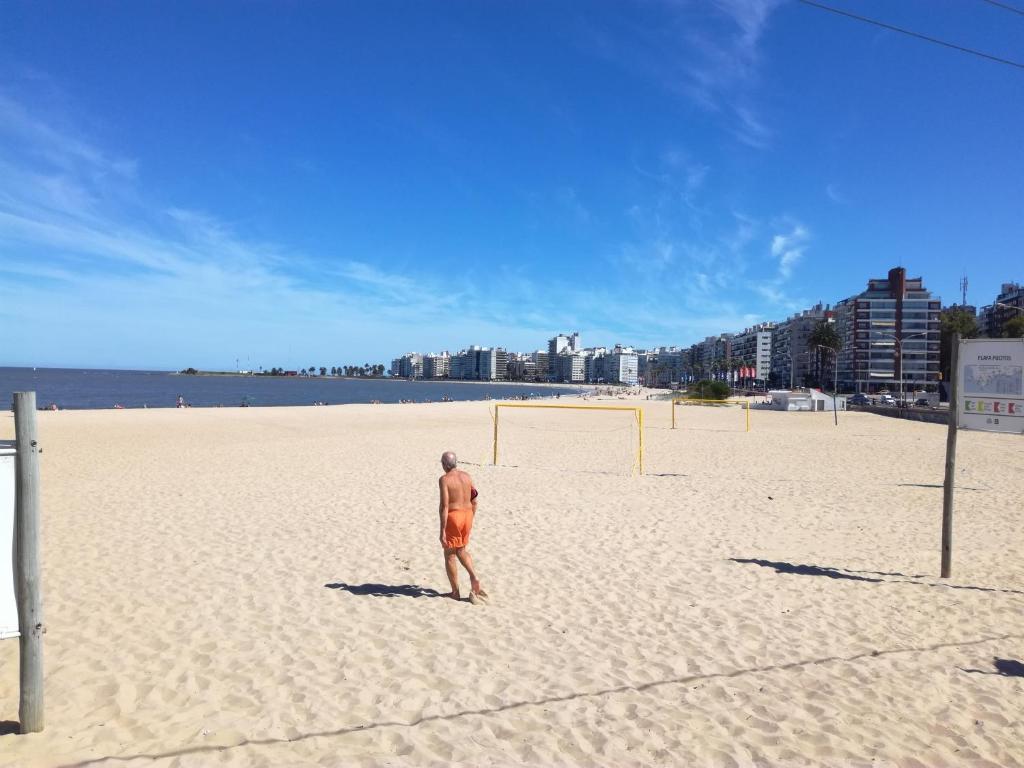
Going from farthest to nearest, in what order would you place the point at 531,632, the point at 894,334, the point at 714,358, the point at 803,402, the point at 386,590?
the point at 714,358, the point at 894,334, the point at 803,402, the point at 386,590, the point at 531,632

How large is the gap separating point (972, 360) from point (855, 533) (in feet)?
10.1

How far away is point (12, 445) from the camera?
3.18 meters

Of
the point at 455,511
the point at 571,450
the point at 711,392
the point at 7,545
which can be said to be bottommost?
the point at 571,450

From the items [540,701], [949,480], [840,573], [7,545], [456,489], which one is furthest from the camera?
[840,573]

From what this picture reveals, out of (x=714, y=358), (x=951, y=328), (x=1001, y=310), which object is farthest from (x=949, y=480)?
(x=714, y=358)

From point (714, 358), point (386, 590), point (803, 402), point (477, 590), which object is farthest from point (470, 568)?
point (714, 358)

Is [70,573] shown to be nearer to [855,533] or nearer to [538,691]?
[538,691]

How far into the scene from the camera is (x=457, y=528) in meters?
5.34

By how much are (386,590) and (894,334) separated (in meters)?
106

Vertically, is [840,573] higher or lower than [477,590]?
lower

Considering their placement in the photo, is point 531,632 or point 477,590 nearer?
point 531,632

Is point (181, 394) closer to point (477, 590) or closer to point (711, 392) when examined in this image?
point (711, 392)

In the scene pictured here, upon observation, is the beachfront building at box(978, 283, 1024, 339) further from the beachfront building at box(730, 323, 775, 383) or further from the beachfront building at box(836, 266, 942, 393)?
the beachfront building at box(730, 323, 775, 383)

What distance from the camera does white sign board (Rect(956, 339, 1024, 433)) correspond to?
589 centimetres
